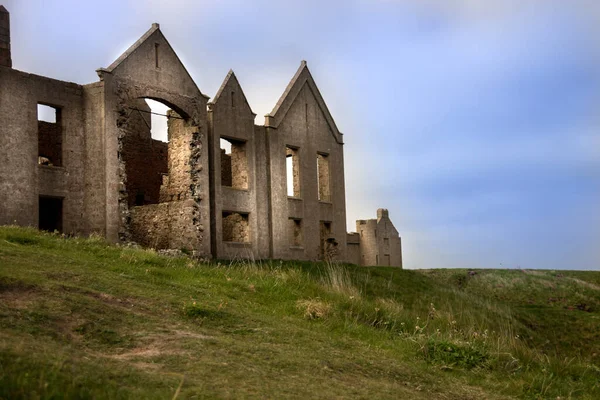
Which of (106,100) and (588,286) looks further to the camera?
(588,286)

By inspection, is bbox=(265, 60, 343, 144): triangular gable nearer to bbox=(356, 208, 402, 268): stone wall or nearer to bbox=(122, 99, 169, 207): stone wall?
bbox=(122, 99, 169, 207): stone wall

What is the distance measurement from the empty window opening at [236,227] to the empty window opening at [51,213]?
7.56 m

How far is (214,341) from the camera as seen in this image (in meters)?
8.90

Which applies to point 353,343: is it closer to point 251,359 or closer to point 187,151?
point 251,359

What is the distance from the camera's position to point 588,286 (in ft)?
118

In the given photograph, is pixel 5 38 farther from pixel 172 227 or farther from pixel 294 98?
pixel 294 98

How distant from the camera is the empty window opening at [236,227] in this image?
102ft

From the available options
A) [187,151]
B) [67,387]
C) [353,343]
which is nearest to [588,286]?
[187,151]

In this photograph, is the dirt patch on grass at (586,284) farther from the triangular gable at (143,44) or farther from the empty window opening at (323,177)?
the triangular gable at (143,44)

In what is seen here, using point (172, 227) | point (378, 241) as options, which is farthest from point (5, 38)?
point (378, 241)

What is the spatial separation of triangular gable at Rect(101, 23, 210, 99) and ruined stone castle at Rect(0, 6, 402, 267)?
6 centimetres

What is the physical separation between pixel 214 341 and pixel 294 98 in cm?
2711

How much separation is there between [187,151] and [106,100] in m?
4.21

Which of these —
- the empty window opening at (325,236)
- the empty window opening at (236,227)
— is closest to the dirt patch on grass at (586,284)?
the empty window opening at (325,236)
